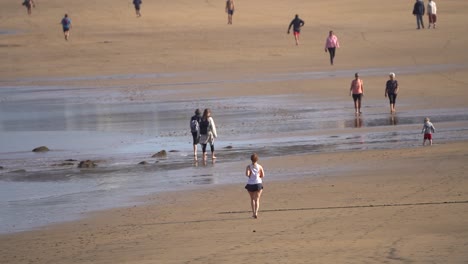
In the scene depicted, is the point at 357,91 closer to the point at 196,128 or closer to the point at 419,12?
the point at 196,128

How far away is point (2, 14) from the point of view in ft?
219

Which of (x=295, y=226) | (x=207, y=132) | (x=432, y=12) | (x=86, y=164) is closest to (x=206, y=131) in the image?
(x=207, y=132)

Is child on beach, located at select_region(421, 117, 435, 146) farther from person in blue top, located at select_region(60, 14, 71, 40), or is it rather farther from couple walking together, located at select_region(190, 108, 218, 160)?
person in blue top, located at select_region(60, 14, 71, 40)

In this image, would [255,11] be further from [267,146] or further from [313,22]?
[267,146]

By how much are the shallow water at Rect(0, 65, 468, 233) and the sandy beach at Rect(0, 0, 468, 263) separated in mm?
166

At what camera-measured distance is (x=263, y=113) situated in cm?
3259

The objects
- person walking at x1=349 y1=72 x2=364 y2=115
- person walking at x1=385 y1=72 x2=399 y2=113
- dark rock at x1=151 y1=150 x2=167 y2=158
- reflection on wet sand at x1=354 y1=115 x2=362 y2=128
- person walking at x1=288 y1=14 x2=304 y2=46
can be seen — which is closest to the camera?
dark rock at x1=151 y1=150 x2=167 y2=158

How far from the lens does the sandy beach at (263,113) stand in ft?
52.6

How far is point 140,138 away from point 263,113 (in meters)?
4.71

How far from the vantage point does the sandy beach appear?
16031 mm

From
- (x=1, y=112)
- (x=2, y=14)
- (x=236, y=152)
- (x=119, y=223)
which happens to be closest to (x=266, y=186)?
(x=119, y=223)

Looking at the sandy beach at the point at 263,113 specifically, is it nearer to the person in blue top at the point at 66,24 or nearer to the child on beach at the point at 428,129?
the child on beach at the point at 428,129

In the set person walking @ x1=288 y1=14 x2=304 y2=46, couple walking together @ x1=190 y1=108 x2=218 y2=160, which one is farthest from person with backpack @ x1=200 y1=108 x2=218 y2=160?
person walking @ x1=288 y1=14 x2=304 y2=46

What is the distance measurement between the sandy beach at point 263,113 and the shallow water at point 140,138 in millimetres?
166
